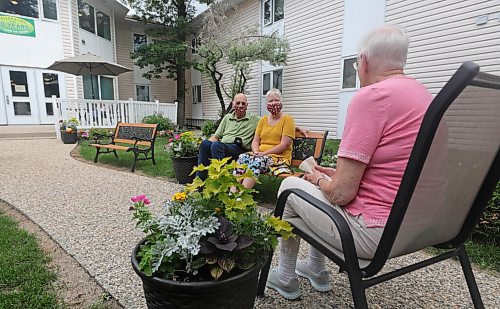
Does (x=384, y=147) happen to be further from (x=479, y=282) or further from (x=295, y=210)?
(x=479, y=282)

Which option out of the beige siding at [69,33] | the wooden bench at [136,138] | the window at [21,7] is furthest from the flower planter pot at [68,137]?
the window at [21,7]

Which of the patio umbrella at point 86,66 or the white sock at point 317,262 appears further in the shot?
the patio umbrella at point 86,66

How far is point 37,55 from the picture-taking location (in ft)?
39.9

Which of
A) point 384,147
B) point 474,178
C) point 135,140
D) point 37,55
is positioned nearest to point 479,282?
point 474,178

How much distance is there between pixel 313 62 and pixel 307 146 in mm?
7398

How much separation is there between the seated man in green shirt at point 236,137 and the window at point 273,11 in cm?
894

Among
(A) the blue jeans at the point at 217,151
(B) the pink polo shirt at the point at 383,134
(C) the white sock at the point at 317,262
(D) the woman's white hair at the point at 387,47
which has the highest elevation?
(D) the woman's white hair at the point at 387,47

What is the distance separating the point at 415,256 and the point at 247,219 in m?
1.92

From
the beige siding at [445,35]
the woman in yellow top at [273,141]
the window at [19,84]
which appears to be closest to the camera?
the woman in yellow top at [273,141]

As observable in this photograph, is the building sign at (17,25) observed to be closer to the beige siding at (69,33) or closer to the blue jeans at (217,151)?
the beige siding at (69,33)

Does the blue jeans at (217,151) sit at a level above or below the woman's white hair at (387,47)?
below

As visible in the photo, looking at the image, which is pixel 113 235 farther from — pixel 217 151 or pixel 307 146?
pixel 307 146

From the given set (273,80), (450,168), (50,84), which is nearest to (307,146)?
(450,168)

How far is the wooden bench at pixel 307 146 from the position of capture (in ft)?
11.1
